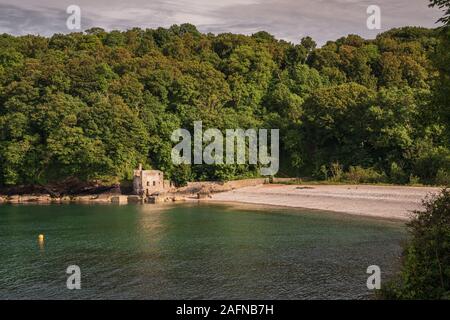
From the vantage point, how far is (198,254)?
1099 inches

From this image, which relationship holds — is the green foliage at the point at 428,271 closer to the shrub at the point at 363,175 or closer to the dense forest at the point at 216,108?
the dense forest at the point at 216,108

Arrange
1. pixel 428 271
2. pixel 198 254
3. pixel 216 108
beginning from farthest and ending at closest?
pixel 216 108 < pixel 198 254 < pixel 428 271

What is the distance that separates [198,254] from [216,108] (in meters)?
49.6

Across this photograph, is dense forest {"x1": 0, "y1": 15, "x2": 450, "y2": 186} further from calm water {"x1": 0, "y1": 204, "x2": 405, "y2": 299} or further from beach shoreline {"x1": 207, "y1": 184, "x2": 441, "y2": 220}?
calm water {"x1": 0, "y1": 204, "x2": 405, "y2": 299}

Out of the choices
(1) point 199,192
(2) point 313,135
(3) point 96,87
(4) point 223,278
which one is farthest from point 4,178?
(4) point 223,278

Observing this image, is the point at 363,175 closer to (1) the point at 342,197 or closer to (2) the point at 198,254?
(1) the point at 342,197

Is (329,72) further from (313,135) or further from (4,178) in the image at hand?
(4,178)

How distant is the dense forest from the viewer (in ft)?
192

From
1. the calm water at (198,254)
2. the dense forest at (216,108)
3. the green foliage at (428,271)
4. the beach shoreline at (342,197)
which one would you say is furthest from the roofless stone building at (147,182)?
the green foliage at (428,271)

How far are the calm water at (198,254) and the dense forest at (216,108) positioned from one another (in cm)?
1848

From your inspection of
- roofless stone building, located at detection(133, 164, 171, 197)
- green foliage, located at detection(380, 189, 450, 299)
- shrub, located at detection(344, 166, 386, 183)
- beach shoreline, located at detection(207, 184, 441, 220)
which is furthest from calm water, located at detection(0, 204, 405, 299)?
roofless stone building, located at detection(133, 164, 171, 197)

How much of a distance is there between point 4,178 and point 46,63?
19.5 metres

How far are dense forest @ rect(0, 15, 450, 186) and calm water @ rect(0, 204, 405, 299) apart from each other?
18479 mm

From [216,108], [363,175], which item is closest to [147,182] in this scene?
[216,108]
